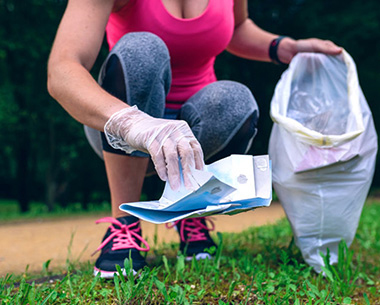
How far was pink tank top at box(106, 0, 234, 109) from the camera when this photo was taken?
5.95ft

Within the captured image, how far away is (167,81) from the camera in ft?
5.74

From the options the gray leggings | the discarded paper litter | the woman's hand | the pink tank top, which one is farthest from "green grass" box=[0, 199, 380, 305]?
the woman's hand

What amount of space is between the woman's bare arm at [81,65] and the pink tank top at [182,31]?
221mm

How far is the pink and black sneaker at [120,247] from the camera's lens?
1590 mm

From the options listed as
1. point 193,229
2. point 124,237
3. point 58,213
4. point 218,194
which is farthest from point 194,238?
point 58,213

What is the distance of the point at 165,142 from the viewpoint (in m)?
1.20

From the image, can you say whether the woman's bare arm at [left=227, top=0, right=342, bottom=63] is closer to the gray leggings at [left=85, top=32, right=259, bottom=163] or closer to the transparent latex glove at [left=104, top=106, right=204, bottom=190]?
the gray leggings at [left=85, top=32, right=259, bottom=163]

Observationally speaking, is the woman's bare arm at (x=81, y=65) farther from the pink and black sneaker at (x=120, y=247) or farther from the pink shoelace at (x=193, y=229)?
the pink shoelace at (x=193, y=229)

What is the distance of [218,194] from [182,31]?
86cm

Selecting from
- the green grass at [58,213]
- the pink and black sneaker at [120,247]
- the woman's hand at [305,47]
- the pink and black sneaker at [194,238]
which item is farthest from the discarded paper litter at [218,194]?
the green grass at [58,213]

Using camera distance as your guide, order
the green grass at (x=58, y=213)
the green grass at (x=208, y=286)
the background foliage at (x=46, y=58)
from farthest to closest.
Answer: the background foliage at (x=46, y=58) < the green grass at (x=58, y=213) < the green grass at (x=208, y=286)

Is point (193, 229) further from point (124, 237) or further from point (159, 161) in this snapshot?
point (159, 161)

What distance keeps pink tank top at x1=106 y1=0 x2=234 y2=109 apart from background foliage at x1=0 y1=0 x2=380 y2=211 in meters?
5.96

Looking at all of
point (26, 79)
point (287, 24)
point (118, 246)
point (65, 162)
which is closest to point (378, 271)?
point (118, 246)
